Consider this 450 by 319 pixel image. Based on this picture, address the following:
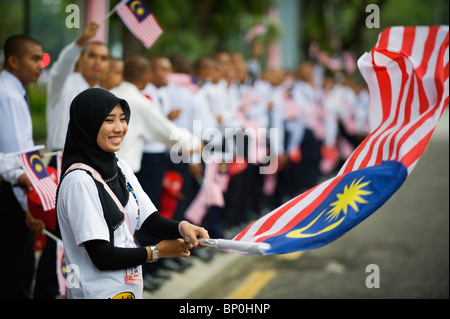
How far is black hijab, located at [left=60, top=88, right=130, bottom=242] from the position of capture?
3.73m

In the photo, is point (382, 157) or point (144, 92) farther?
point (144, 92)

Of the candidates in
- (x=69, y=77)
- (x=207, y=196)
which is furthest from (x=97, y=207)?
(x=207, y=196)

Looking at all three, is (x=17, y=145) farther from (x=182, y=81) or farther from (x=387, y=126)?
(x=182, y=81)

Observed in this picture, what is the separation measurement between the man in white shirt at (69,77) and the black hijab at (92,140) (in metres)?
2.39

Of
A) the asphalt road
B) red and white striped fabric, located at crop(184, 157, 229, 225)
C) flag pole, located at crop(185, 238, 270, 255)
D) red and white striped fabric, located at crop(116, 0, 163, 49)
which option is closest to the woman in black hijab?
flag pole, located at crop(185, 238, 270, 255)

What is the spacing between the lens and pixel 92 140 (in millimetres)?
3770

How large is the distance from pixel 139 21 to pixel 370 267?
3871mm

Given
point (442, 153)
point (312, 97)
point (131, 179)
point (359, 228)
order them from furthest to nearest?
1. point (442, 153)
2. point (312, 97)
3. point (359, 228)
4. point (131, 179)

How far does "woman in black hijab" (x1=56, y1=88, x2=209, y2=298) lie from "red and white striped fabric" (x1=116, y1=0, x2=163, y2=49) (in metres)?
2.78

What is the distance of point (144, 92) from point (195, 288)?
6.35 feet
